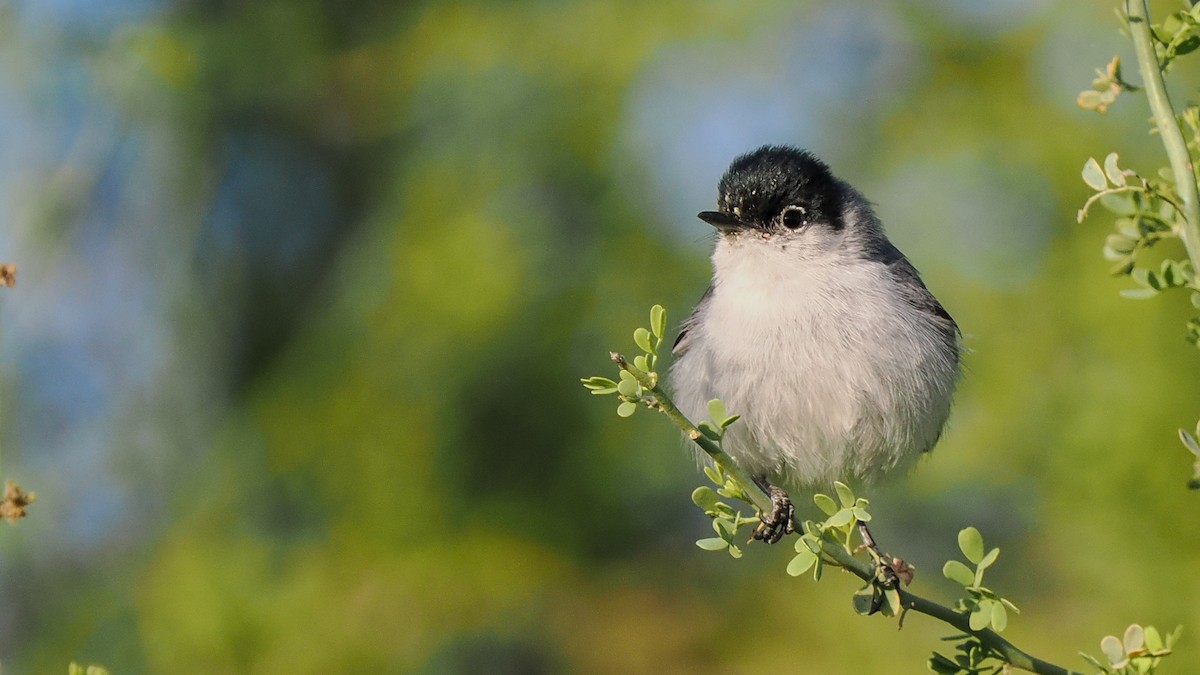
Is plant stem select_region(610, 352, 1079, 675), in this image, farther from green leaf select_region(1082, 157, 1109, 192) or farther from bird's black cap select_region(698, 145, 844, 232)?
bird's black cap select_region(698, 145, 844, 232)

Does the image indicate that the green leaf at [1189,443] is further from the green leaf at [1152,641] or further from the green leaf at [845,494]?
the green leaf at [845,494]

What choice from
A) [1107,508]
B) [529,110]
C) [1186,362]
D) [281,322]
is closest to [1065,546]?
[1107,508]

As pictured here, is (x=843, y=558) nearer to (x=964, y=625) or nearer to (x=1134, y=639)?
(x=964, y=625)

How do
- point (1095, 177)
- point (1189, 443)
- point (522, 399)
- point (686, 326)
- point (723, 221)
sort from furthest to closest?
point (522, 399) < point (686, 326) < point (723, 221) < point (1095, 177) < point (1189, 443)

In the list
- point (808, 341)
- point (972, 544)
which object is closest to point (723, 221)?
point (808, 341)

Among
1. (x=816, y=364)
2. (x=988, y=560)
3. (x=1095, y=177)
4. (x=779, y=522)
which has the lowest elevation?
(x=988, y=560)

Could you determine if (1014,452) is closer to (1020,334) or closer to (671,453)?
(1020,334)

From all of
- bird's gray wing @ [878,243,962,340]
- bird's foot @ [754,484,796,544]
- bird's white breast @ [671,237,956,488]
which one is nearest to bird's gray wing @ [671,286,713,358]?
bird's white breast @ [671,237,956,488]

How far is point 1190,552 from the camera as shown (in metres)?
3.98

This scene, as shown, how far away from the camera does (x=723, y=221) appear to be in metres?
3.00

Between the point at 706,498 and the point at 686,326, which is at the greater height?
the point at 686,326

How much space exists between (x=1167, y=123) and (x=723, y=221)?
5.83 ft

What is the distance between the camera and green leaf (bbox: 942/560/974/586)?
1354 millimetres

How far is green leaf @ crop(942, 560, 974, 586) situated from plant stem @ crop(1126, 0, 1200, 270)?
1.41 feet
